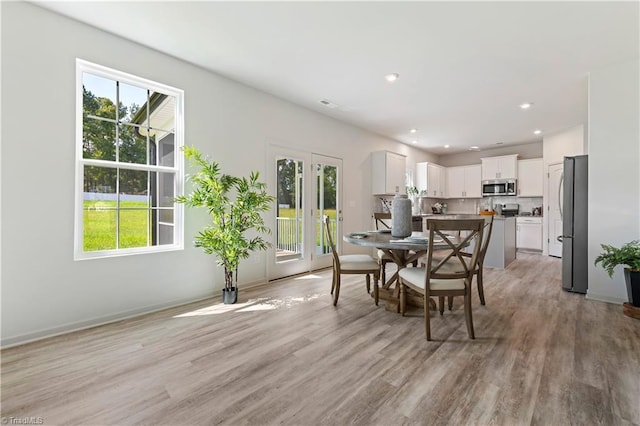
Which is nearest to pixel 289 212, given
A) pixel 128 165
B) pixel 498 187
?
pixel 128 165

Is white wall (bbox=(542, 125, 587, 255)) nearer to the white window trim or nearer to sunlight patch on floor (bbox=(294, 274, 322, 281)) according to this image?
sunlight patch on floor (bbox=(294, 274, 322, 281))

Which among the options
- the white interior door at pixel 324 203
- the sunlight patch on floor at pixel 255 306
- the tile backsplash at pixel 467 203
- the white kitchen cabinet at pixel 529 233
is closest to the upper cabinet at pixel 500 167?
the tile backsplash at pixel 467 203

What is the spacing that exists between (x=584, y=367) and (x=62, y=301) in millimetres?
→ 4058

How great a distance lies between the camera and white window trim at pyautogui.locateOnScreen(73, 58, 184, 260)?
2.58 meters

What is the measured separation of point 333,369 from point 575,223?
3760mm

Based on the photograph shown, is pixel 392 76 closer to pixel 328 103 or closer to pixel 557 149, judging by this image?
pixel 328 103

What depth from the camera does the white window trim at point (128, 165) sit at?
2.58 m

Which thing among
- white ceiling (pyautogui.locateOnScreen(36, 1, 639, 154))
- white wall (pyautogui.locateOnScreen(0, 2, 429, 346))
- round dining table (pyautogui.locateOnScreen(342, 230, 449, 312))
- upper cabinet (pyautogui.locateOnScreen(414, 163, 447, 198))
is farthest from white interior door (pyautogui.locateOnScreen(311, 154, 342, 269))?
upper cabinet (pyautogui.locateOnScreen(414, 163, 447, 198))

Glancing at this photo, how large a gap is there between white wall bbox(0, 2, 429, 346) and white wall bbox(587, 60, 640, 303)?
183 inches

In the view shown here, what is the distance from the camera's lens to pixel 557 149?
6.10 m

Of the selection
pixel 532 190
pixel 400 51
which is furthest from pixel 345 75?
pixel 532 190

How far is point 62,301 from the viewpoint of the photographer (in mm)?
2473

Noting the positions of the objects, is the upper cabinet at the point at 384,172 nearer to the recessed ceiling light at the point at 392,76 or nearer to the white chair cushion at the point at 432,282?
the recessed ceiling light at the point at 392,76

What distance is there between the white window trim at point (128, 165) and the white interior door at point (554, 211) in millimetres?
7197
